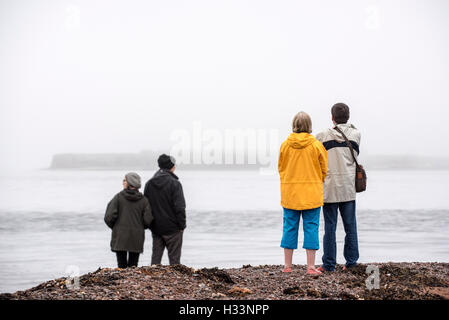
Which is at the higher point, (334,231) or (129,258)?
(334,231)

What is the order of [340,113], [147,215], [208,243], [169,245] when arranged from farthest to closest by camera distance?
1. [208,243]
2. [169,245]
3. [147,215]
4. [340,113]

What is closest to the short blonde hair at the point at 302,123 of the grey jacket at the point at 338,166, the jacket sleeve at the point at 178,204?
the grey jacket at the point at 338,166

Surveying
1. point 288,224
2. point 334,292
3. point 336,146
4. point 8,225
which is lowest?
point 8,225

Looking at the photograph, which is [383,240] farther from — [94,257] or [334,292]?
[334,292]

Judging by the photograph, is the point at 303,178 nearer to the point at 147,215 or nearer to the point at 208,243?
the point at 147,215

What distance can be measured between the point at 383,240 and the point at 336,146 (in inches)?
419

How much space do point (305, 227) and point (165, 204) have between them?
2.47 metres

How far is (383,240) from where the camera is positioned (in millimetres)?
16859

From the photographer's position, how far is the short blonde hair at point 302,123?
687cm

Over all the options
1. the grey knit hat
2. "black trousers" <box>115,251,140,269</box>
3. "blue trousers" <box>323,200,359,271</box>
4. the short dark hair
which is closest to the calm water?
"black trousers" <box>115,251,140,269</box>

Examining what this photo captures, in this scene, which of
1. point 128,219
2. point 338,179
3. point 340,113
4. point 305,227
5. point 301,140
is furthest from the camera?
point 128,219

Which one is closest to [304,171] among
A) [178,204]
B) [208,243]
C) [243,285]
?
[243,285]

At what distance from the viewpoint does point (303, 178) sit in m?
6.80
